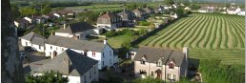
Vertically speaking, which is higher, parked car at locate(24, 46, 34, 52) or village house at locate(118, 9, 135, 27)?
parked car at locate(24, 46, 34, 52)

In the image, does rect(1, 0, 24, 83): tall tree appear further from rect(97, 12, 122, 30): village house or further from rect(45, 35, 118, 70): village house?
rect(97, 12, 122, 30): village house

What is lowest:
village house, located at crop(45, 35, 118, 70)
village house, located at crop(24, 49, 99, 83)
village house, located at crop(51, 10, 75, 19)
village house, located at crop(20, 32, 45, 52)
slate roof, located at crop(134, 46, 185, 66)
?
village house, located at crop(51, 10, 75, 19)

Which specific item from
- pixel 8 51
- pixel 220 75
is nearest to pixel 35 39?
pixel 220 75

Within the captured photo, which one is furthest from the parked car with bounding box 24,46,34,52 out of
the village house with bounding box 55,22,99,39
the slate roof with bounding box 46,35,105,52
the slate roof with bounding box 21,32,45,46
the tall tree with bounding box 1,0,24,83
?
the tall tree with bounding box 1,0,24,83

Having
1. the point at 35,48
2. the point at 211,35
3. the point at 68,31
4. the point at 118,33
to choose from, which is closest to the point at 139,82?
the point at 35,48

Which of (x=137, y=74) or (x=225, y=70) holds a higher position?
(x=225, y=70)

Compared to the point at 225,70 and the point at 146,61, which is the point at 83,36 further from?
the point at 225,70

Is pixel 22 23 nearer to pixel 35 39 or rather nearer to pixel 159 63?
pixel 35 39
